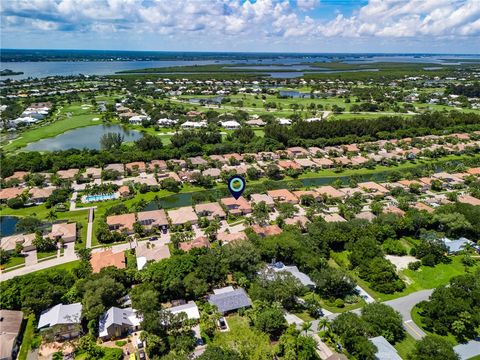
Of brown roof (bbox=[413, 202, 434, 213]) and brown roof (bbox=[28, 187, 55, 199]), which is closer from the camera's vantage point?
brown roof (bbox=[413, 202, 434, 213])

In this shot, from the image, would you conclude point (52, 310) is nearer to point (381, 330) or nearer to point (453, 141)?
point (381, 330)

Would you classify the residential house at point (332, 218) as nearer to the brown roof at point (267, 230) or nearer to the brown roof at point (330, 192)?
the brown roof at point (330, 192)

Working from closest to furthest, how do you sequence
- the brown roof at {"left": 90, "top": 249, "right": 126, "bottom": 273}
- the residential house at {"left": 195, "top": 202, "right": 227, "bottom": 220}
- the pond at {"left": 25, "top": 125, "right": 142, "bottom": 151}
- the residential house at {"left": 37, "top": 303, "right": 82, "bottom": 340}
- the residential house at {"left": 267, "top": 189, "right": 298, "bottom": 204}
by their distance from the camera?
the residential house at {"left": 37, "top": 303, "right": 82, "bottom": 340} → the brown roof at {"left": 90, "top": 249, "right": 126, "bottom": 273} → the residential house at {"left": 195, "top": 202, "right": 227, "bottom": 220} → the residential house at {"left": 267, "top": 189, "right": 298, "bottom": 204} → the pond at {"left": 25, "top": 125, "right": 142, "bottom": 151}

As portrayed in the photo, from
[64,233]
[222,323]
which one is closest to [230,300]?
[222,323]

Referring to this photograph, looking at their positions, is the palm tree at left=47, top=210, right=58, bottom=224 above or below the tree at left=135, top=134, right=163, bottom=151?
below

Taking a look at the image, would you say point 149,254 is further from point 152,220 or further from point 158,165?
point 158,165

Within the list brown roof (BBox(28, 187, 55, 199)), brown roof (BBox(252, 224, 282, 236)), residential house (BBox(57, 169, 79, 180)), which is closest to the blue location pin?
brown roof (BBox(252, 224, 282, 236))

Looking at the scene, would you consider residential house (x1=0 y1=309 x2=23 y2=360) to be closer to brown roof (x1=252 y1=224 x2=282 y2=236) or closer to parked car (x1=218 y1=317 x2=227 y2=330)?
parked car (x1=218 y1=317 x2=227 y2=330)

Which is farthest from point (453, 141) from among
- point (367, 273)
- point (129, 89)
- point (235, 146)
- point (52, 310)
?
point (129, 89)
